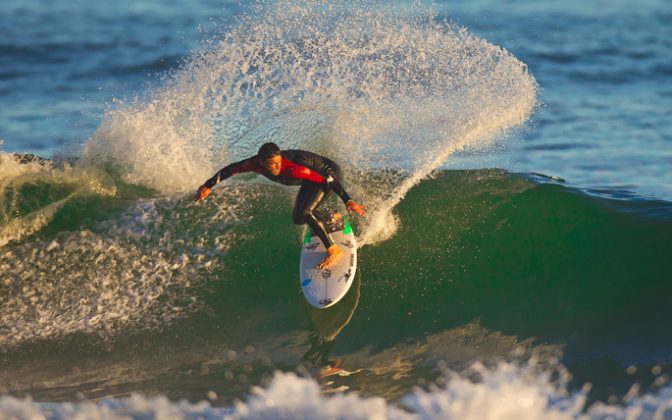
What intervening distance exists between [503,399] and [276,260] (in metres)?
3.67

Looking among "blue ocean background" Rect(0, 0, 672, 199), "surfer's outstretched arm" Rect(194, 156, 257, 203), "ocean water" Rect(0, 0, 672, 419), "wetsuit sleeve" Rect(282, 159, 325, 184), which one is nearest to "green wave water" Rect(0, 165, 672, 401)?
"ocean water" Rect(0, 0, 672, 419)

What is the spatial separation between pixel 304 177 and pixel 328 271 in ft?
3.20

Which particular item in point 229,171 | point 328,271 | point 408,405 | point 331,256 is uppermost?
point 229,171

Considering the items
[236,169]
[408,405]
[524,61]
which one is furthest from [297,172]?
[524,61]

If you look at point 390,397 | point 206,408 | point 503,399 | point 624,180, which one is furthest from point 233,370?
point 624,180

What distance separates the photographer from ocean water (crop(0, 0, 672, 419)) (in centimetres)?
768

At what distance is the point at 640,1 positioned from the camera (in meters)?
26.6

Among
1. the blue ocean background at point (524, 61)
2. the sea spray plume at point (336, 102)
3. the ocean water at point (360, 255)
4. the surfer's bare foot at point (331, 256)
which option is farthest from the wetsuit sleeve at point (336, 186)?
the blue ocean background at point (524, 61)

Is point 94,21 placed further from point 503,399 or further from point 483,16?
point 503,399

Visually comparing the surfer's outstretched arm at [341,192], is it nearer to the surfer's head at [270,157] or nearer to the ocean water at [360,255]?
the surfer's head at [270,157]

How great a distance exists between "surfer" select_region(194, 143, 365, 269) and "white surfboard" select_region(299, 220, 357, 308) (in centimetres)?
9

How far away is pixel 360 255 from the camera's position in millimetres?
9141

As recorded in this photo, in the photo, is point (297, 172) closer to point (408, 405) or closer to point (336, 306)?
point (336, 306)

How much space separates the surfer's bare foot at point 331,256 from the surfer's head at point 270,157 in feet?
3.28
